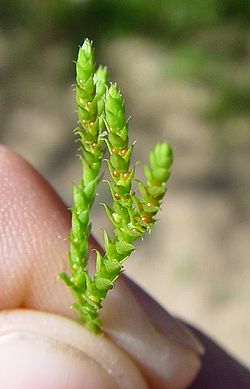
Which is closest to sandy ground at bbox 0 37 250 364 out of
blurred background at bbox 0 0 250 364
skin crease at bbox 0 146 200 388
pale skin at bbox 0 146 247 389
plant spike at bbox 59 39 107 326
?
blurred background at bbox 0 0 250 364

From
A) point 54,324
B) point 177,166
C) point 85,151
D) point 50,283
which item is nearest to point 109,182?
point 85,151

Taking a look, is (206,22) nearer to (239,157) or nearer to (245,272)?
(239,157)

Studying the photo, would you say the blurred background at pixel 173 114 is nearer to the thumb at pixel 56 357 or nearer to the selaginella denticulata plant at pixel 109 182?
the thumb at pixel 56 357

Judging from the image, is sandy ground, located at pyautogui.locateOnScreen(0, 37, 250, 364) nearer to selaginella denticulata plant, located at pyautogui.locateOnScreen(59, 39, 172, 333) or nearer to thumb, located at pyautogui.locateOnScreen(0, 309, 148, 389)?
thumb, located at pyautogui.locateOnScreen(0, 309, 148, 389)

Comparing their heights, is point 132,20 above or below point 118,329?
above

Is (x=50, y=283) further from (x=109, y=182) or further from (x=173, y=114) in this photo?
(x=173, y=114)

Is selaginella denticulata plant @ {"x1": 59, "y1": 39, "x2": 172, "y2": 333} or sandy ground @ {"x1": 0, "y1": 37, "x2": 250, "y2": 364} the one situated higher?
selaginella denticulata plant @ {"x1": 59, "y1": 39, "x2": 172, "y2": 333}

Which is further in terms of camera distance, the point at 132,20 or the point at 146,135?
the point at 132,20

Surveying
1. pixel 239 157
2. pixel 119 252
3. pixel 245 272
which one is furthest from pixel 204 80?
pixel 119 252

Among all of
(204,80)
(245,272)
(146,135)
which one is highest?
(204,80)
